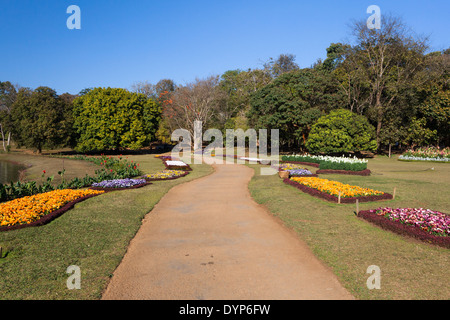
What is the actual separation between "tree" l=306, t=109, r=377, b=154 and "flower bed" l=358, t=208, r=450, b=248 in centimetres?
1950

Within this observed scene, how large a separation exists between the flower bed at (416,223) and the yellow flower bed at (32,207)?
9.58 m

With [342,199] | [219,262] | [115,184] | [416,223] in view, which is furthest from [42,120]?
[416,223]

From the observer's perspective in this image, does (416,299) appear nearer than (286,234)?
Yes

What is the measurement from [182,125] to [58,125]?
1801 cm

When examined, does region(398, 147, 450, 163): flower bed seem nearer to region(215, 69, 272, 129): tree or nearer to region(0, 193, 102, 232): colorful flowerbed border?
region(215, 69, 272, 129): tree

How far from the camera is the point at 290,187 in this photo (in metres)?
13.6

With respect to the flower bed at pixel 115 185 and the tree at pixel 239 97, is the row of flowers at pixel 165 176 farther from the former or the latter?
the tree at pixel 239 97

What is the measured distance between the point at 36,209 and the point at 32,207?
0.32m

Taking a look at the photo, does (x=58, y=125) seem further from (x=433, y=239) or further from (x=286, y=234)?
(x=433, y=239)

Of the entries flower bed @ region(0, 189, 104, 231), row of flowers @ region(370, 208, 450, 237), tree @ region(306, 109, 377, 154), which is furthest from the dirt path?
tree @ region(306, 109, 377, 154)

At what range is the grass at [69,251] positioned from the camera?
4663 millimetres

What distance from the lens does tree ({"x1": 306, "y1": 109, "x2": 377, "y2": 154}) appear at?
26.7 meters

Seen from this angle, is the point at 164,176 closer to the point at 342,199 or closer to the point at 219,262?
the point at 342,199
